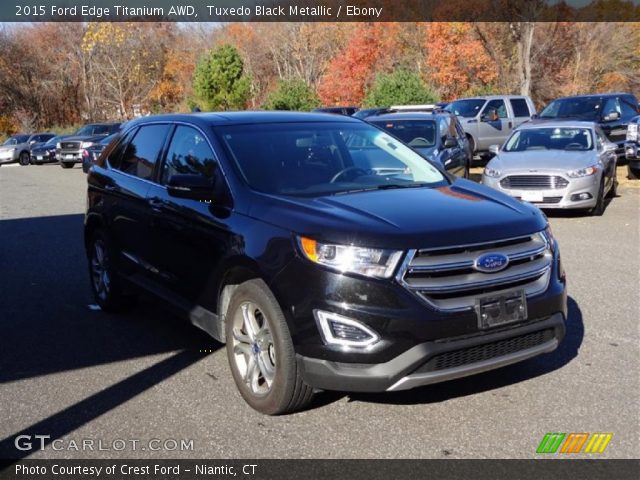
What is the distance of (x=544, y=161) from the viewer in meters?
11.8

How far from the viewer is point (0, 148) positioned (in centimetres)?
3916

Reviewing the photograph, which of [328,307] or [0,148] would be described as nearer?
[328,307]

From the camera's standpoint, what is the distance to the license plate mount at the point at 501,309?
3.76 m

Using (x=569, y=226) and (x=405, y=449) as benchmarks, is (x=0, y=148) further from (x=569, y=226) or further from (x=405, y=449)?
(x=405, y=449)

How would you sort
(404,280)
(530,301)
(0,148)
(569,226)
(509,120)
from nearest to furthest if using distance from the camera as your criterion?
(404,280) → (530,301) → (569,226) → (509,120) → (0,148)

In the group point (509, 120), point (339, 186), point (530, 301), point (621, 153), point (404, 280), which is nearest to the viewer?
point (404, 280)

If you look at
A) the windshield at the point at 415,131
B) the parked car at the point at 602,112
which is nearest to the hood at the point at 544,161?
the windshield at the point at 415,131

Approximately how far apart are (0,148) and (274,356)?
39.6 m

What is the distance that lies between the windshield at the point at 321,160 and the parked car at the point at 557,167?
21.5 ft

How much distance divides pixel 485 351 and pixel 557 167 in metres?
8.44

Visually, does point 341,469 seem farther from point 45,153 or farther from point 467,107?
point 45,153

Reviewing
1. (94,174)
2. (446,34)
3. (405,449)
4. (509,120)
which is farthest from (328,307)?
(446,34)

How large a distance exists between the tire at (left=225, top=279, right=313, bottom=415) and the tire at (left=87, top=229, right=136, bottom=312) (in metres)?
2.17

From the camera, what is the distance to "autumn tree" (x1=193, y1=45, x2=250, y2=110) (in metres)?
Result: 31.1
